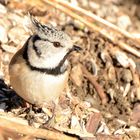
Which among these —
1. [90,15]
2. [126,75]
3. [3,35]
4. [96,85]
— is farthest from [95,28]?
[3,35]

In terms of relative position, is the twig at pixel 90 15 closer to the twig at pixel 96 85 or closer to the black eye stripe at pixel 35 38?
the twig at pixel 96 85

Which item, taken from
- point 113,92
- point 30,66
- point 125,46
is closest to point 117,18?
point 125,46

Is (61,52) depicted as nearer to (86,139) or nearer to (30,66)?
(30,66)

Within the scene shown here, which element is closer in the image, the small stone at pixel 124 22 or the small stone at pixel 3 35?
the small stone at pixel 3 35

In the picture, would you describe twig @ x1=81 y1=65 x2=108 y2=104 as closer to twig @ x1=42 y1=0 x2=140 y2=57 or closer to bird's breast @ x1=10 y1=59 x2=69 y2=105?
twig @ x1=42 y1=0 x2=140 y2=57

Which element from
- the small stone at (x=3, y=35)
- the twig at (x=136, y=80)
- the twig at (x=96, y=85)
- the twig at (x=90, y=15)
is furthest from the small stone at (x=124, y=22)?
the small stone at (x=3, y=35)

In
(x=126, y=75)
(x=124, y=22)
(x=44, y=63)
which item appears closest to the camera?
(x=44, y=63)

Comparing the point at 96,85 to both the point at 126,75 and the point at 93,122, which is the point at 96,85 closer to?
the point at 126,75
